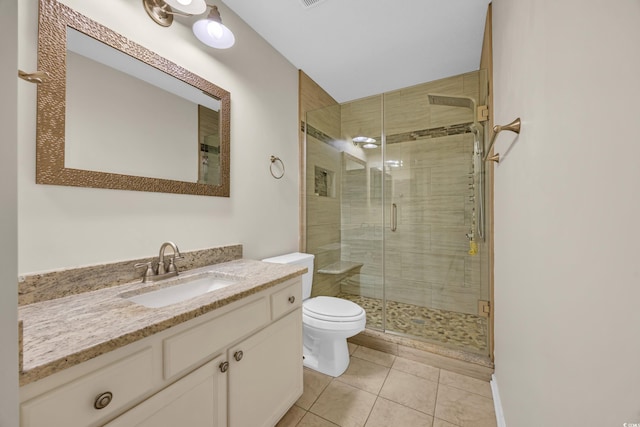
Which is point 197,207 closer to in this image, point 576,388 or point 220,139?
point 220,139

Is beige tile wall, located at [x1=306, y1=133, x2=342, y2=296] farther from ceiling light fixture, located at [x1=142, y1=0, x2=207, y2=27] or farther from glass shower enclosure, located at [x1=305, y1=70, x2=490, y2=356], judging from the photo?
ceiling light fixture, located at [x1=142, y1=0, x2=207, y2=27]

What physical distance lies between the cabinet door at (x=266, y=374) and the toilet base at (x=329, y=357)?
0.39 meters

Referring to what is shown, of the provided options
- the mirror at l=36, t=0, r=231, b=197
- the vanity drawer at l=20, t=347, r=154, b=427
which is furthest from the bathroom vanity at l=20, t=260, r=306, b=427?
the mirror at l=36, t=0, r=231, b=197

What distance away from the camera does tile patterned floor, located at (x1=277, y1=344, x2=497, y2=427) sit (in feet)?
4.38

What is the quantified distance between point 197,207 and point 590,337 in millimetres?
1627

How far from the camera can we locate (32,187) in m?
0.89


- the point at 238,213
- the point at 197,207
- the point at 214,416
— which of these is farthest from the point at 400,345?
the point at 197,207

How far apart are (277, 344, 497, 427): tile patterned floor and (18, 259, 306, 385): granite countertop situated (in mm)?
910

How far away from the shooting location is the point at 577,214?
519mm

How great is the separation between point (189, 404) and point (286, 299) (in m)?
0.56

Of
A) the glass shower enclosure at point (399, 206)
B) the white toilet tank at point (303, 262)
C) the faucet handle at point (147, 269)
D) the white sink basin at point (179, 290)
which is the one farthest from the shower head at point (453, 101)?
the faucet handle at point (147, 269)

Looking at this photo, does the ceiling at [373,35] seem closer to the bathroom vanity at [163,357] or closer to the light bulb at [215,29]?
the light bulb at [215,29]

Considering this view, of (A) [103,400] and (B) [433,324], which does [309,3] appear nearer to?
(A) [103,400]

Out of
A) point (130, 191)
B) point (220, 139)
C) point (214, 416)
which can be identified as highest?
point (220, 139)
